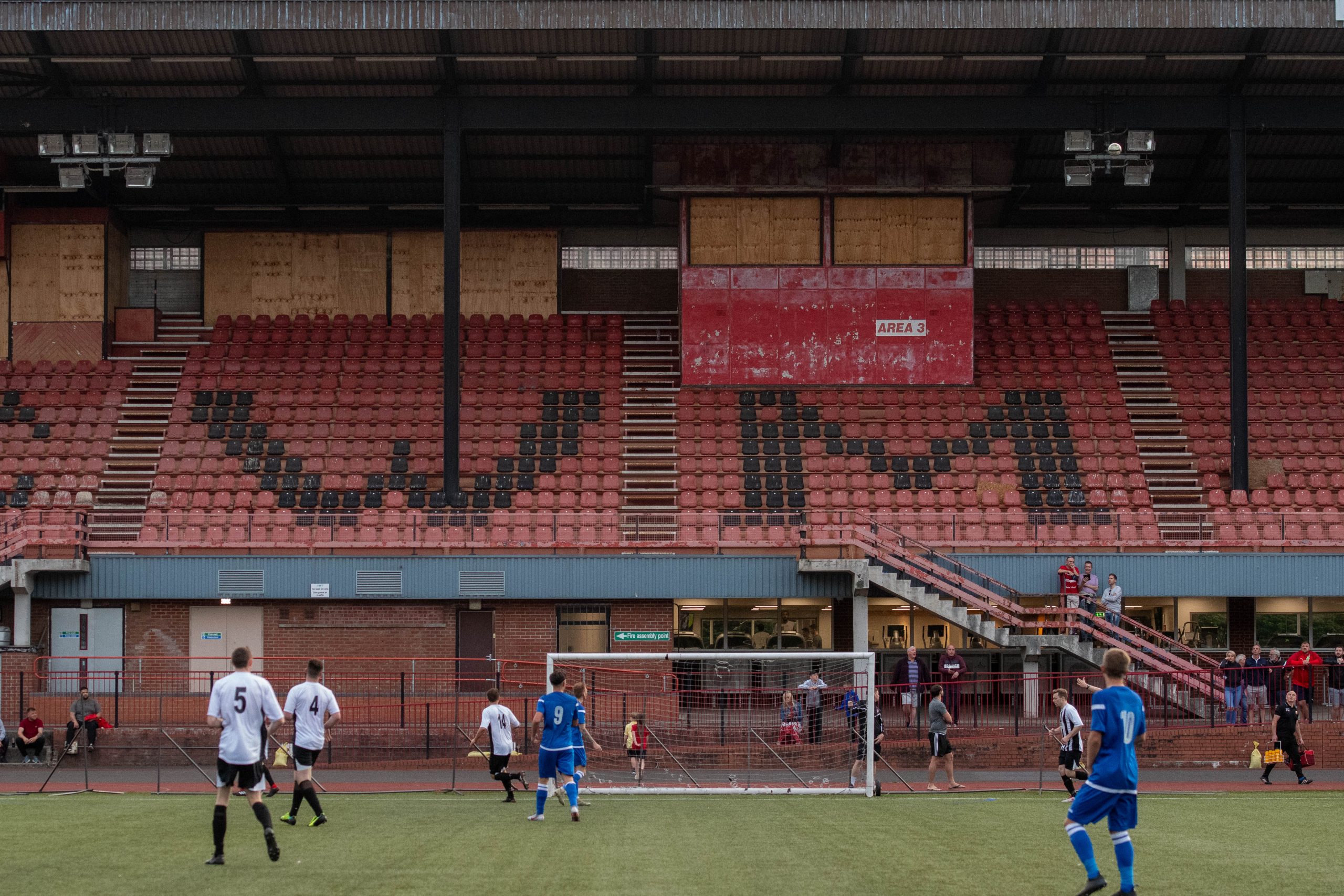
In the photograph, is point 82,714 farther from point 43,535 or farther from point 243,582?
point 43,535

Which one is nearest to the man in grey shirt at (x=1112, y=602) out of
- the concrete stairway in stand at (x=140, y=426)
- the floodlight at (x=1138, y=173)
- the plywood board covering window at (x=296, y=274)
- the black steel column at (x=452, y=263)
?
the floodlight at (x=1138, y=173)

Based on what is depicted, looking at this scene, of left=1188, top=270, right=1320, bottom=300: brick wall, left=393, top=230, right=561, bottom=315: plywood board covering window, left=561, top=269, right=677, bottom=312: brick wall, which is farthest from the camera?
left=1188, top=270, right=1320, bottom=300: brick wall

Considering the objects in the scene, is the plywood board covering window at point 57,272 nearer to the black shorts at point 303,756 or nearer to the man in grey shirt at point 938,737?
the man in grey shirt at point 938,737

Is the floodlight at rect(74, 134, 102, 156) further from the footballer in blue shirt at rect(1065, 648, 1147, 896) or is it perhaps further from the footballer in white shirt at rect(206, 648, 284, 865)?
the footballer in blue shirt at rect(1065, 648, 1147, 896)

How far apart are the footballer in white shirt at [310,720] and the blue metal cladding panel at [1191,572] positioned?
645 inches

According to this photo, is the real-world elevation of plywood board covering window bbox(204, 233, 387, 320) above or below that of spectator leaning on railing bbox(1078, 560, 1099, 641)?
above

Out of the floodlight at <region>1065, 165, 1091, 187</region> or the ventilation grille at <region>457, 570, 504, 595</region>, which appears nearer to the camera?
the ventilation grille at <region>457, 570, 504, 595</region>

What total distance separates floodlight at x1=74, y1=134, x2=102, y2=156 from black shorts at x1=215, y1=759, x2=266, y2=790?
73.5ft

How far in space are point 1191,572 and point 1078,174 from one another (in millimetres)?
8526

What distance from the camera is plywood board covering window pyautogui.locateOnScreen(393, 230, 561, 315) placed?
38.5 metres

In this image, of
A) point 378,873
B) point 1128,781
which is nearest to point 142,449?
point 378,873

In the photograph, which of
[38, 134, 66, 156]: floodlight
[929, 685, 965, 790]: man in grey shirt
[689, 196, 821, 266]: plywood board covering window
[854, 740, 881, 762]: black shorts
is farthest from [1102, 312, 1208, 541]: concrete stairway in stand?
[38, 134, 66, 156]: floodlight

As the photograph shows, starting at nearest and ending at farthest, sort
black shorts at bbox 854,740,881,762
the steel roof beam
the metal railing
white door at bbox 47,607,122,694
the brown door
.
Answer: black shorts at bbox 854,740,881,762
the metal railing
white door at bbox 47,607,122,694
the brown door
the steel roof beam

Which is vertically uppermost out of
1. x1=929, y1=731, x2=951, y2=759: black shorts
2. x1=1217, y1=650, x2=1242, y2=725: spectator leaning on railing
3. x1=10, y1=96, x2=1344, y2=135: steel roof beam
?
x1=10, y1=96, x2=1344, y2=135: steel roof beam
